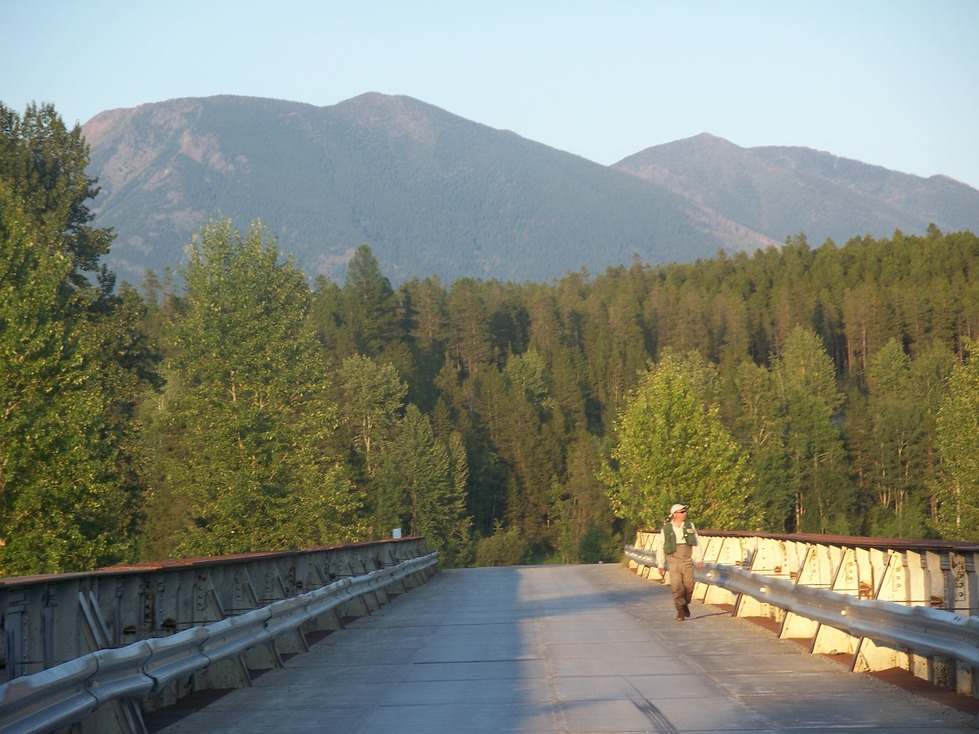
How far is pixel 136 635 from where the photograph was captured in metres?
10.8

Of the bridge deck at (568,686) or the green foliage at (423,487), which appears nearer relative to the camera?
the bridge deck at (568,686)

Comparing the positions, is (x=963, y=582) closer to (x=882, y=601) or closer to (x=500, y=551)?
(x=882, y=601)

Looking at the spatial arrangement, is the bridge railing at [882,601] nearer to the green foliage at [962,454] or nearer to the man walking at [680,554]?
the man walking at [680,554]

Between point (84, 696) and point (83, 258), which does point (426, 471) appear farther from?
point (84, 696)

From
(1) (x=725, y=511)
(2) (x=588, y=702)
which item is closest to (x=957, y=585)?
(2) (x=588, y=702)

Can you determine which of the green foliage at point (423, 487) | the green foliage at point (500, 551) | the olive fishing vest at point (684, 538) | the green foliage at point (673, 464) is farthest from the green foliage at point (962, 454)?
the olive fishing vest at point (684, 538)

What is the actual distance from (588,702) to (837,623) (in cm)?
321

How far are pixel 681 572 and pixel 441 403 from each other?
118869 mm

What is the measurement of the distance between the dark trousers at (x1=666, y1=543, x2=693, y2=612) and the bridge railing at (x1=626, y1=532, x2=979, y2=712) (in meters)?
0.84

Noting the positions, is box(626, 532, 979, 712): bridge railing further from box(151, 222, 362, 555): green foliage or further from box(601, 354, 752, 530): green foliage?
box(601, 354, 752, 530): green foliage

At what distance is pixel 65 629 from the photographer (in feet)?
29.0

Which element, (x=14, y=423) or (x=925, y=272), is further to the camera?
(x=925, y=272)

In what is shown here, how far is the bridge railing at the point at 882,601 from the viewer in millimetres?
9984

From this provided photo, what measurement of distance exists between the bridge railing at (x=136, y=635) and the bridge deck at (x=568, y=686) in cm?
48
